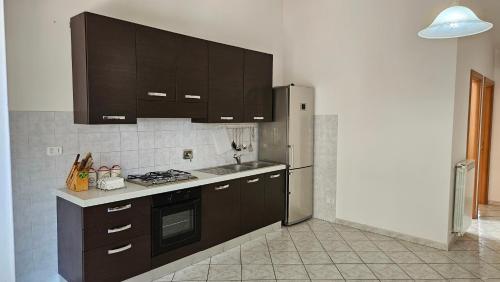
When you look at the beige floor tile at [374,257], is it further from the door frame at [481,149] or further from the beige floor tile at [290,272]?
the door frame at [481,149]

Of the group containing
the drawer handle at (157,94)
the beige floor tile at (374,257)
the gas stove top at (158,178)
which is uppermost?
the drawer handle at (157,94)

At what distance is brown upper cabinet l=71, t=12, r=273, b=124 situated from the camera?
257cm

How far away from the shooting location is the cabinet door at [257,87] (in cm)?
394

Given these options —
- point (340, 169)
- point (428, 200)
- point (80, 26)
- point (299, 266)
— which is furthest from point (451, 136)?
point (80, 26)

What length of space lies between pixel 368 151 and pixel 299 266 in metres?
1.73

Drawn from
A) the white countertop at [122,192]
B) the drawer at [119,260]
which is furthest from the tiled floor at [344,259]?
the white countertop at [122,192]

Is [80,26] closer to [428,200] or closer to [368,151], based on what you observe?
[368,151]

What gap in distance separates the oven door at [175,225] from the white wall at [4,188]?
7.11 ft

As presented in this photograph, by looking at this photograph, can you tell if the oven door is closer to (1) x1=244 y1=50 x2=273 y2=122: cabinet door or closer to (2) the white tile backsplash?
(2) the white tile backsplash

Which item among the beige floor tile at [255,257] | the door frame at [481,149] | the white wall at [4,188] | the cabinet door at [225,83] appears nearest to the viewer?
the white wall at [4,188]

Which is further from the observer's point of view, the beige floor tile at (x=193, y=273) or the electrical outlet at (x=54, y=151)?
the beige floor tile at (x=193, y=273)

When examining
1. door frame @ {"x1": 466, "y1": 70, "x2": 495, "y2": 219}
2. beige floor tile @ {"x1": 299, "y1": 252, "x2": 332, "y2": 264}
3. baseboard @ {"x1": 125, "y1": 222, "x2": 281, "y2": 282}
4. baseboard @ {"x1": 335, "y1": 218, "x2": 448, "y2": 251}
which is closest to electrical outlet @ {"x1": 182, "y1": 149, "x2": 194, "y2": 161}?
baseboard @ {"x1": 125, "y1": 222, "x2": 281, "y2": 282}

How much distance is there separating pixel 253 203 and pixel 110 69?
2.06 metres

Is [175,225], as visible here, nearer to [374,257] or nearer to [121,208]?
[121,208]
